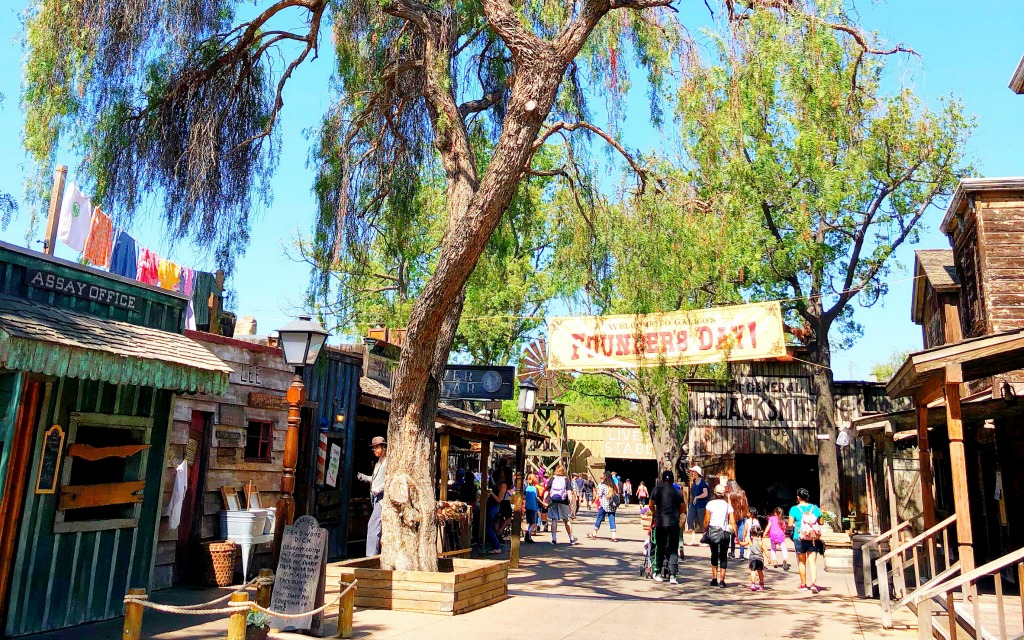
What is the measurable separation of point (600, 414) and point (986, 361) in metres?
59.8

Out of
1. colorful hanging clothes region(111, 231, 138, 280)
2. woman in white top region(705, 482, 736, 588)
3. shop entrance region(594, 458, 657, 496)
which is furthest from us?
shop entrance region(594, 458, 657, 496)

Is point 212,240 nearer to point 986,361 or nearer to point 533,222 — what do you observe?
point 533,222

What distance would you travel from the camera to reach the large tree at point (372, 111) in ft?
30.2

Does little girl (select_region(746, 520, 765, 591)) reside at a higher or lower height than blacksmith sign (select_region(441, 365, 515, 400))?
lower

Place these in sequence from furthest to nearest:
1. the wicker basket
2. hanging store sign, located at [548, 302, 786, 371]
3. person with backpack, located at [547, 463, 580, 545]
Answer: person with backpack, located at [547, 463, 580, 545] < hanging store sign, located at [548, 302, 786, 371] < the wicker basket

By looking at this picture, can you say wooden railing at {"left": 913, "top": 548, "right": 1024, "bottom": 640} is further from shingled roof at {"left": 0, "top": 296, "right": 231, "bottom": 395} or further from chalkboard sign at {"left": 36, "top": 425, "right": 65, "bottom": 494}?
chalkboard sign at {"left": 36, "top": 425, "right": 65, "bottom": 494}

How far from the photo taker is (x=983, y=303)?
13.8m

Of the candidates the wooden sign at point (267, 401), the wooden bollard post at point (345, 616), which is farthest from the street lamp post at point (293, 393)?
the wooden sign at point (267, 401)

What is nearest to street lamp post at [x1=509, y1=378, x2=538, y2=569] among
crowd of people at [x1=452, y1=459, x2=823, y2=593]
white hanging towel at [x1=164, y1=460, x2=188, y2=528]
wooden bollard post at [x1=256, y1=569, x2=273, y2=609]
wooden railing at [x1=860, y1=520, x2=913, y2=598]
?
crowd of people at [x1=452, y1=459, x2=823, y2=593]

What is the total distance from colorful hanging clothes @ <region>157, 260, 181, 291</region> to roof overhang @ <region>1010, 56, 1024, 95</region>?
1380 cm

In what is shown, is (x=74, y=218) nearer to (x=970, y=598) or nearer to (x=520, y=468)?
(x=520, y=468)

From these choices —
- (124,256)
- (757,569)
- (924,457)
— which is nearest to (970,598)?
(924,457)

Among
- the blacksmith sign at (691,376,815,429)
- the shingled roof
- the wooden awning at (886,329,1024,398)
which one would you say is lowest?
the shingled roof

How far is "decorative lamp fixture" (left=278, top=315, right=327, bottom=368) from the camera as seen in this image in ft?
26.8
